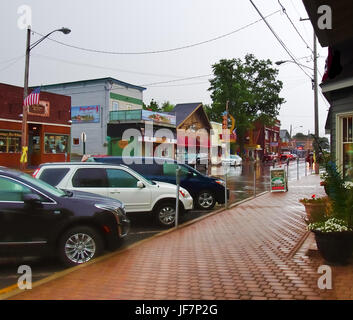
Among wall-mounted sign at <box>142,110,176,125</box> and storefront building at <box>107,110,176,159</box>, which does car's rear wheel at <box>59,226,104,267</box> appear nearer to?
storefront building at <box>107,110,176,159</box>

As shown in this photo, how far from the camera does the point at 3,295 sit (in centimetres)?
465

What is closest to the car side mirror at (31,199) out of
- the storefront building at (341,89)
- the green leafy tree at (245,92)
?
the storefront building at (341,89)

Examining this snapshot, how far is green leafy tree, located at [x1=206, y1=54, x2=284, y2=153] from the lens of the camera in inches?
2213

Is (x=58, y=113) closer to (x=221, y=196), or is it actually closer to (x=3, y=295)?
(x=221, y=196)

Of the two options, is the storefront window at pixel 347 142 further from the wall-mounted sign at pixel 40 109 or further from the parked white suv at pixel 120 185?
the wall-mounted sign at pixel 40 109

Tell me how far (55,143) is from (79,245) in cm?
2907

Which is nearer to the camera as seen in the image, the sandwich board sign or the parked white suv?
the parked white suv

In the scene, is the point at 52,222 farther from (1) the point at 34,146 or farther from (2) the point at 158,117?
(2) the point at 158,117

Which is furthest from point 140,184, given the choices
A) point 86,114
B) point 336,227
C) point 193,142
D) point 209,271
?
point 193,142

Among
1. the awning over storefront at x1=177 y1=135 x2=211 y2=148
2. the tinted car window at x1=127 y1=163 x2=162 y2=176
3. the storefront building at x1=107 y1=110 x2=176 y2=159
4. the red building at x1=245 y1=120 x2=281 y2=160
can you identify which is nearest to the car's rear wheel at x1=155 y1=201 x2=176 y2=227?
the tinted car window at x1=127 y1=163 x2=162 y2=176

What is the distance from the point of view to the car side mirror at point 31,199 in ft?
18.8

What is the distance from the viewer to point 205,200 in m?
12.6

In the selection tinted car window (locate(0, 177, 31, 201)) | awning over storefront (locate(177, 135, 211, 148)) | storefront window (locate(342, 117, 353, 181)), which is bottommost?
tinted car window (locate(0, 177, 31, 201))
